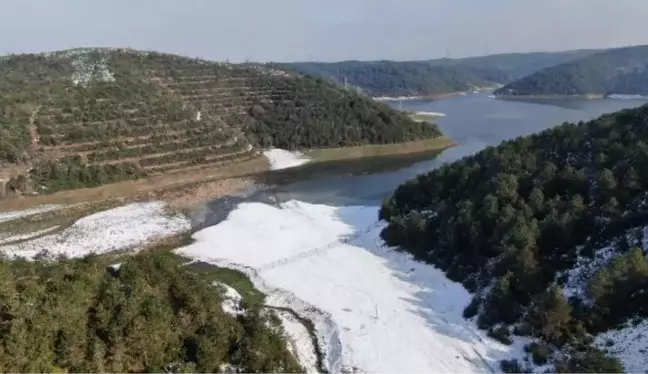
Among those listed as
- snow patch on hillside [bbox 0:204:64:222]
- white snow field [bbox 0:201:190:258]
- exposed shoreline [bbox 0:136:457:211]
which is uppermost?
exposed shoreline [bbox 0:136:457:211]

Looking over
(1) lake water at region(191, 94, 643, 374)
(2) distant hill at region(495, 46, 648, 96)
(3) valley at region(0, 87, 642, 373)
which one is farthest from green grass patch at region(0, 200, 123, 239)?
(2) distant hill at region(495, 46, 648, 96)

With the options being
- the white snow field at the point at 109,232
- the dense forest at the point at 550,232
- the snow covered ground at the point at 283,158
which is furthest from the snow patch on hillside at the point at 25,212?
the dense forest at the point at 550,232

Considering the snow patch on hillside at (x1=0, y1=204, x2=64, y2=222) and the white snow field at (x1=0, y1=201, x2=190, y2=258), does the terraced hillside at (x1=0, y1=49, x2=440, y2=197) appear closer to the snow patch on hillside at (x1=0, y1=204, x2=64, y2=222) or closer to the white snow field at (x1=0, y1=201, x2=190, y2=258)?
the snow patch on hillside at (x1=0, y1=204, x2=64, y2=222)

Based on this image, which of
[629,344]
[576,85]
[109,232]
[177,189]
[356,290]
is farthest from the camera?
[576,85]

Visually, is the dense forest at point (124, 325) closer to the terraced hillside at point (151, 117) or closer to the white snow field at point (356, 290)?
the white snow field at point (356, 290)

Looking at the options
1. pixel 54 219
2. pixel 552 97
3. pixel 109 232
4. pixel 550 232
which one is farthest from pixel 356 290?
pixel 552 97

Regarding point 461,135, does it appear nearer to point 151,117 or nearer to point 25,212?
point 151,117

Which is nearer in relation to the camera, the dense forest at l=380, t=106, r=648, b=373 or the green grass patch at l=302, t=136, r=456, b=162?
the dense forest at l=380, t=106, r=648, b=373
